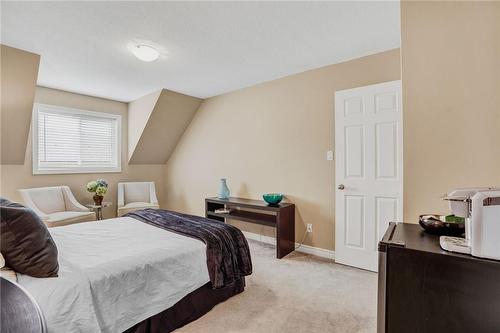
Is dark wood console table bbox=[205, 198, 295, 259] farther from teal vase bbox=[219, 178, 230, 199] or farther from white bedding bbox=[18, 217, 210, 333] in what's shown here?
white bedding bbox=[18, 217, 210, 333]

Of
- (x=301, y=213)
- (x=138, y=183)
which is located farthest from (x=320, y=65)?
(x=138, y=183)

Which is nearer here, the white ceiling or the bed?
the bed

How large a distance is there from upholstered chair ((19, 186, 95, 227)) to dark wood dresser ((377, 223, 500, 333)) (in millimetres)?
3908

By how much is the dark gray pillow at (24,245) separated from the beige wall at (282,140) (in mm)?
2695

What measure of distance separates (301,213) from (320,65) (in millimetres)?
1943

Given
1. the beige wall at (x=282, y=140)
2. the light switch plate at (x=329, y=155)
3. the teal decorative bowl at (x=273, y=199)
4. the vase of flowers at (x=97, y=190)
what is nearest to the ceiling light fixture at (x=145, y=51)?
the beige wall at (x=282, y=140)

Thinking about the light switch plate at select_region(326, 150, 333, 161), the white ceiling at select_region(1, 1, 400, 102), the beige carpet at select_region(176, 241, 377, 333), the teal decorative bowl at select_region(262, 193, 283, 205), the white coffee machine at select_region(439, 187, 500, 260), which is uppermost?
the white ceiling at select_region(1, 1, 400, 102)

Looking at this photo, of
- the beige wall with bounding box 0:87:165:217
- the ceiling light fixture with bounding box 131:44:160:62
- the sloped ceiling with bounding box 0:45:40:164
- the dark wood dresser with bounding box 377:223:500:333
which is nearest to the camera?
the dark wood dresser with bounding box 377:223:500:333

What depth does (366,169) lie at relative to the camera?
275 centimetres

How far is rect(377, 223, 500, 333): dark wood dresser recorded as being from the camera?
2.88 feet

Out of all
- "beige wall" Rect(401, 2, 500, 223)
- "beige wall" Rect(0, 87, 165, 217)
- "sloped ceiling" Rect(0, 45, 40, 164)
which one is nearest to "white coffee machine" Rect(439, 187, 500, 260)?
Answer: "beige wall" Rect(401, 2, 500, 223)

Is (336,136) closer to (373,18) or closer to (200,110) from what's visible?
(373,18)

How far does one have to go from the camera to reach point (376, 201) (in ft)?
8.82

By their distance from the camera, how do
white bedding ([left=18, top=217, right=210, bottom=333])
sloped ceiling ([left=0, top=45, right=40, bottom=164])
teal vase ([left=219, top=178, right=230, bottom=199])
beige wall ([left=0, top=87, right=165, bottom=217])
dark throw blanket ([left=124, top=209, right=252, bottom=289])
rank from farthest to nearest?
teal vase ([left=219, top=178, right=230, bottom=199])
beige wall ([left=0, top=87, right=165, bottom=217])
sloped ceiling ([left=0, top=45, right=40, bottom=164])
dark throw blanket ([left=124, top=209, right=252, bottom=289])
white bedding ([left=18, top=217, right=210, bottom=333])
